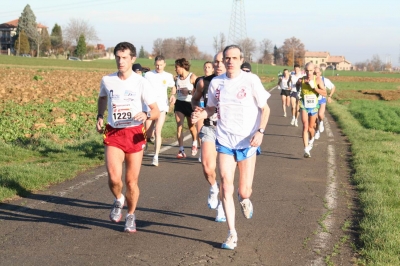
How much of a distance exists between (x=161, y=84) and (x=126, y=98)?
5.79 meters

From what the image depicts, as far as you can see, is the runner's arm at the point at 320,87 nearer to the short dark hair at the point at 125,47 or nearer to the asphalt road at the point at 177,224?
the asphalt road at the point at 177,224

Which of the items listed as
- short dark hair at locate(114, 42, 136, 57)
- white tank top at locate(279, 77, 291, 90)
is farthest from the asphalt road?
white tank top at locate(279, 77, 291, 90)

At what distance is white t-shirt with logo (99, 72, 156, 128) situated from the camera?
671 cm

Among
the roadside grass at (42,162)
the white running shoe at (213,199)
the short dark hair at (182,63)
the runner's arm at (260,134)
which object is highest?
the short dark hair at (182,63)

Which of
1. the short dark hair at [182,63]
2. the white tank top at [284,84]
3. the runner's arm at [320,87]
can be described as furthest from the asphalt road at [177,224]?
the white tank top at [284,84]

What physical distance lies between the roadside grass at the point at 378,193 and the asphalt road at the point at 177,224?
0.25 meters

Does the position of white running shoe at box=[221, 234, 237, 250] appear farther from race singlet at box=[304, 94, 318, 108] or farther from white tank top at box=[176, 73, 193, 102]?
race singlet at box=[304, 94, 318, 108]

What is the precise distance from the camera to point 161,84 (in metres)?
12.5

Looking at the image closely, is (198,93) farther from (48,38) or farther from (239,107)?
(48,38)

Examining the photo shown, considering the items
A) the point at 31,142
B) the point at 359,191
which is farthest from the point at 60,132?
the point at 359,191

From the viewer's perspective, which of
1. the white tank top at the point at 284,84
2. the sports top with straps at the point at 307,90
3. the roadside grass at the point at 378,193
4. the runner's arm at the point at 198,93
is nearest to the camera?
the roadside grass at the point at 378,193

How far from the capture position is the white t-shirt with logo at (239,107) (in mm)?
6305

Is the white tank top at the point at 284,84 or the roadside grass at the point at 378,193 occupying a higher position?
the white tank top at the point at 284,84

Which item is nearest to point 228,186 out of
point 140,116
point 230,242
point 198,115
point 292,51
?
point 230,242
